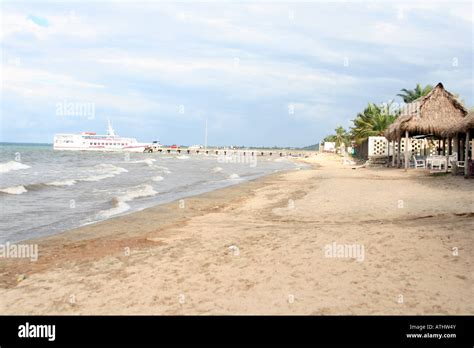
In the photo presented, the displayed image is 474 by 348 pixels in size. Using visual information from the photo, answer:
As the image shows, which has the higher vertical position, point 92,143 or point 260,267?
point 92,143

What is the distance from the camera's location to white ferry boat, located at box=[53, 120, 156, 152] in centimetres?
9956

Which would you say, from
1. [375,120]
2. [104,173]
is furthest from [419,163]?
[104,173]

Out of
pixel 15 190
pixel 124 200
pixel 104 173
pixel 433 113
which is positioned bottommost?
pixel 124 200

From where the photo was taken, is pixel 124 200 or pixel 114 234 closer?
pixel 114 234

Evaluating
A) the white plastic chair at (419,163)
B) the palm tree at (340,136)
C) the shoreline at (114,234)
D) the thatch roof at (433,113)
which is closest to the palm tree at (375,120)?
the white plastic chair at (419,163)

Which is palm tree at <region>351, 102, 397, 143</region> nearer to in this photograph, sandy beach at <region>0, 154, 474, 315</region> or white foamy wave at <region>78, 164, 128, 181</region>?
white foamy wave at <region>78, 164, 128, 181</region>

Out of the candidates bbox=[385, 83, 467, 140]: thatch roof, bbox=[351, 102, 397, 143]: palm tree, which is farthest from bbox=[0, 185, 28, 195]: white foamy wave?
bbox=[351, 102, 397, 143]: palm tree

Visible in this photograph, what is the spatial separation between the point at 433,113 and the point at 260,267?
64.8 feet

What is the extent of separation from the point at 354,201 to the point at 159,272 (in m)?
7.85

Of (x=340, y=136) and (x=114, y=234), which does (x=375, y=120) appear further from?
(x=340, y=136)

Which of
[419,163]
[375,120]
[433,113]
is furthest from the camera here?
[375,120]

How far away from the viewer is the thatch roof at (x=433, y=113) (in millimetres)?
21844

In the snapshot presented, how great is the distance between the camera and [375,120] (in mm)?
39344
